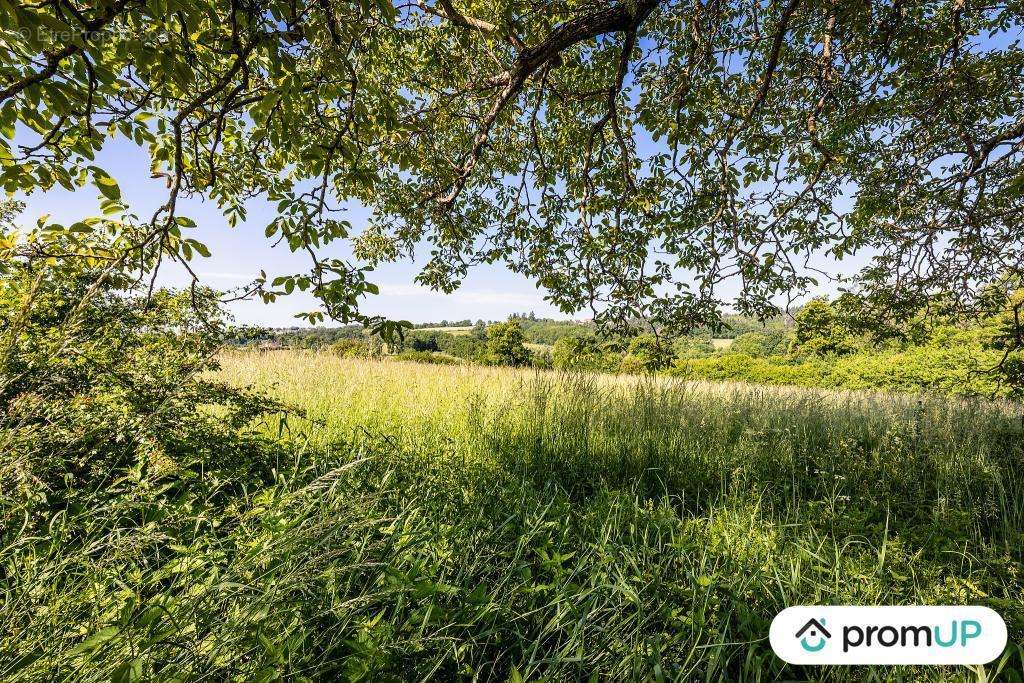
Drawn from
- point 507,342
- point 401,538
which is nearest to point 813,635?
point 401,538

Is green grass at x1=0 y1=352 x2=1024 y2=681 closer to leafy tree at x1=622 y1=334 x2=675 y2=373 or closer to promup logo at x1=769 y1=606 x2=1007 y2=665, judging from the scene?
promup logo at x1=769 y1=606 x2=1007 y2=665

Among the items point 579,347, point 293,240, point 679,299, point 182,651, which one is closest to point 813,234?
point 679,299

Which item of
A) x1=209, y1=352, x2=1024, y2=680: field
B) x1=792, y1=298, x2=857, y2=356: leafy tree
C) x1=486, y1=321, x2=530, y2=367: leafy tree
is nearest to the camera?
x1=209, y1=352, x2=1024, y2=680: field

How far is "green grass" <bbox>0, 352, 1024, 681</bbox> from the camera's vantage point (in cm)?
136

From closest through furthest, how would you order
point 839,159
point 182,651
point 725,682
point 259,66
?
point 182,651 < point 725,682 < point 259,66 < point 839,159

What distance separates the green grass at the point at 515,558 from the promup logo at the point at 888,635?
60 millimetres

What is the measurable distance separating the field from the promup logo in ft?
0.23

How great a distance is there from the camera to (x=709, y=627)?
5.67ft

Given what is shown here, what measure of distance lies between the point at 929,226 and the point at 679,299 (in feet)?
9.86

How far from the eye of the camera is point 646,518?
2729 mm

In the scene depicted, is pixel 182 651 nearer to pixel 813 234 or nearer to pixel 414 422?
pixel 414 422

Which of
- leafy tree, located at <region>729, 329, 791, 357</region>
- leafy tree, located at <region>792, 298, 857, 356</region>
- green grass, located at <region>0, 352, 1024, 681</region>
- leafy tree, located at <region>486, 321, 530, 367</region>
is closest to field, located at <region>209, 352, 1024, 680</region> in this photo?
green grass, located at <region>0, 352, 1024, 681</region>

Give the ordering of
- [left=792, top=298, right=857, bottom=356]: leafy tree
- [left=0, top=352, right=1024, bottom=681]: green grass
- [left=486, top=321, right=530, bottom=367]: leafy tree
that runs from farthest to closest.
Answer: [left=486, top=321, right=530, bottom=367]: leafy tree < [left=792, top=298, right=857, bottom=356]: leafy tree < [left=0, top=352, right=1024, bottom=681]: green grass

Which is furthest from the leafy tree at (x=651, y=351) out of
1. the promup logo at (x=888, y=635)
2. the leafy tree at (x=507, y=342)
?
the leafy tree at (x=507, y=342)
